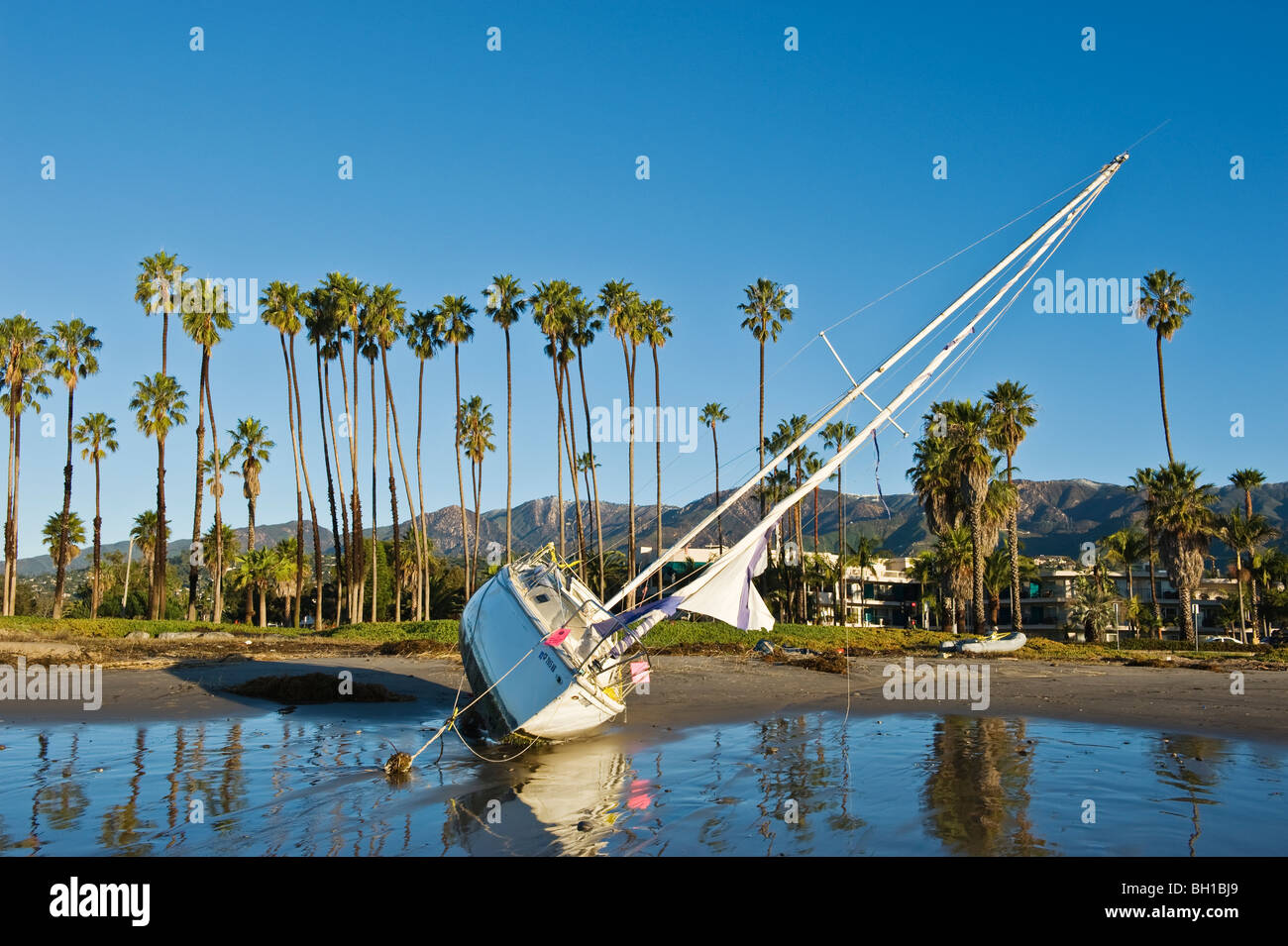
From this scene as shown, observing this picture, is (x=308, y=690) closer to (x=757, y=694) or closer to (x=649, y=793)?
(x=757, y=694)

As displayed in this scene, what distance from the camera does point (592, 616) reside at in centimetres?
1605

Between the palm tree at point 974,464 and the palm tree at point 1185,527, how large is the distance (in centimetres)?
1182

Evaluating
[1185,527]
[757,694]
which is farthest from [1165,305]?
[757,694]

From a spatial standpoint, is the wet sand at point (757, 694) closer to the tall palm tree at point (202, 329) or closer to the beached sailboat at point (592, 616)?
the beached sailboat at point (592, 616)

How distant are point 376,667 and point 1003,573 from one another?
164 ft

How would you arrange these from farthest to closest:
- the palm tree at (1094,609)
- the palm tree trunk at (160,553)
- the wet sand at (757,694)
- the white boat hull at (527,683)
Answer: the palm tree at (1094,609), the palm tree trunk at (160,553), the wet sand at (757,694), the white boat hull at (527,683)

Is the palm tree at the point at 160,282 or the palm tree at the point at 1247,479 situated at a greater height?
the palm tree at the point at 160,282

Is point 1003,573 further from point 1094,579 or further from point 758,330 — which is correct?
point 758,330

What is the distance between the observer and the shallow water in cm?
934

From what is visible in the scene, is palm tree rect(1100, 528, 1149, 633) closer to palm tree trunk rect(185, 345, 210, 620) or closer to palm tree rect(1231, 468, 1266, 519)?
palm tree rect(1231, 468, 1266, 519)

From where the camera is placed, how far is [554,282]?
5434 centimetres

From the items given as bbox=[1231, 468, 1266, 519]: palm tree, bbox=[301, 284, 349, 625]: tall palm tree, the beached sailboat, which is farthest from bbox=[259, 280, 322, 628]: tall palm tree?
bbox=[1231, 468, 1266, 519]: palm tree

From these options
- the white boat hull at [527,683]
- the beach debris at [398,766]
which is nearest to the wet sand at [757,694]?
the white boat hull at [527,683]

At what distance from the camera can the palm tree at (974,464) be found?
49.1m
